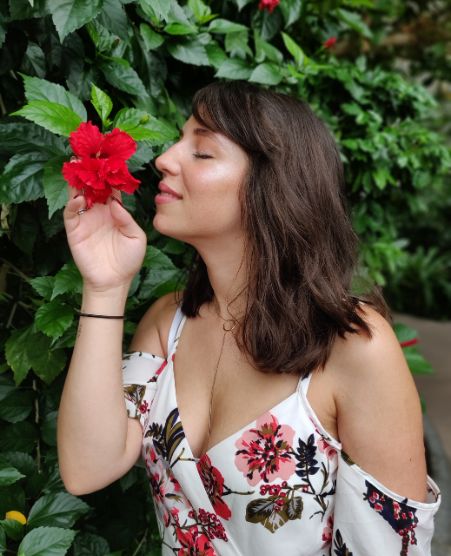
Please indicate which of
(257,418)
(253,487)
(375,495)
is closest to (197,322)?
(257,418)

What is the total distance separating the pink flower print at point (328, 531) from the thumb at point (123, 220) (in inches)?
27.6

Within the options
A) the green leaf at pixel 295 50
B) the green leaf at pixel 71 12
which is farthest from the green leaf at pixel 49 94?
the green leaf at pixel 295 50

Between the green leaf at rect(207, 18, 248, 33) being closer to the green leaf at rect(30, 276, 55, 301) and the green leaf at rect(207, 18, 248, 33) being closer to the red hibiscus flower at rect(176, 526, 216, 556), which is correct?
the green leaf at rect(30, 276, 55, 301)

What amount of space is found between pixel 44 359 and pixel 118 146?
550 millimetres

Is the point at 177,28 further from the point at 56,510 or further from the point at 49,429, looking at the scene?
the point at 56,510

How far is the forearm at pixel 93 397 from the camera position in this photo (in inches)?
52.9

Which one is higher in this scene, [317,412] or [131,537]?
[317,412]

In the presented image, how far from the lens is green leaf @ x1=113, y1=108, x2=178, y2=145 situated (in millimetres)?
1341

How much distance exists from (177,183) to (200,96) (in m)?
0.21

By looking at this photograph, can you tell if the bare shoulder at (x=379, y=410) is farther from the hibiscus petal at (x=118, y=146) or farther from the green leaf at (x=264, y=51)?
the green leaf at (x=264, y=51)

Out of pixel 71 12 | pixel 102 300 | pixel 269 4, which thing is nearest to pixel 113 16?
pixel 71 12

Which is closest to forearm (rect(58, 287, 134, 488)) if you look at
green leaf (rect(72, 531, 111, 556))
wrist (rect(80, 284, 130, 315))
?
wrist (rect(80, 284, 130, 315))

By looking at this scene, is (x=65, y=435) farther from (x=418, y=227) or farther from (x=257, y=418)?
(x=418, y=227)

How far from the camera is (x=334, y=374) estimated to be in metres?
1.38
